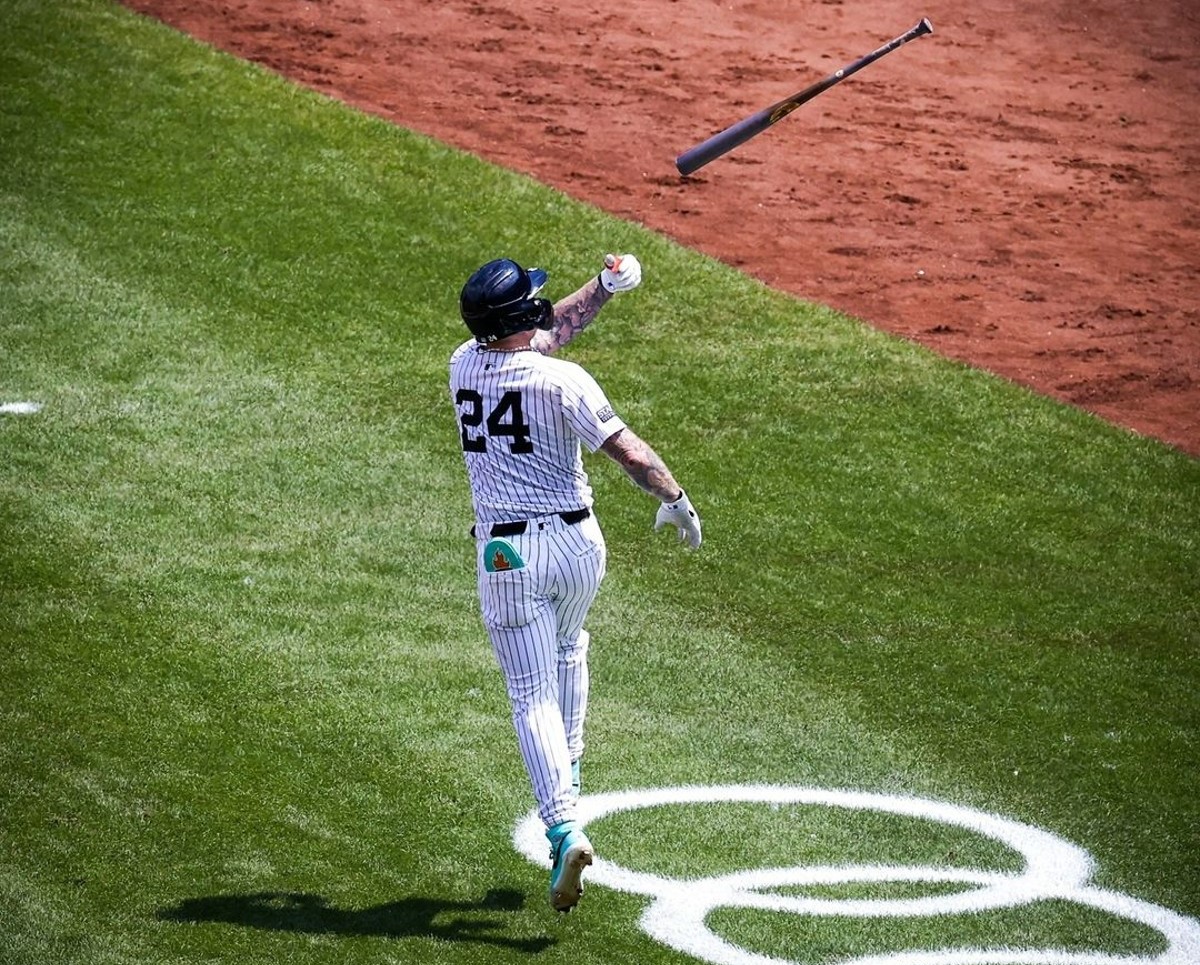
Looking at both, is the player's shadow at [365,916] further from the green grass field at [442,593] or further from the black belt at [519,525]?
the black belt at [519,525]

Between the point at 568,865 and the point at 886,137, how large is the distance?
10.9 metres

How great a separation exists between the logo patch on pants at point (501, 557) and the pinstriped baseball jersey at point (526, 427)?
10 centimetres

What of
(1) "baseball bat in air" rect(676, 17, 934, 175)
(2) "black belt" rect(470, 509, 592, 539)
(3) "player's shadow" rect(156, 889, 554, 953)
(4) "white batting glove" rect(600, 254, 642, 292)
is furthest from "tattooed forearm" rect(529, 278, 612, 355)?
(3) "player's shadow" rect(156, 889, 554, 953)

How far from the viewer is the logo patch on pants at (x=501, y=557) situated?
5703 mm

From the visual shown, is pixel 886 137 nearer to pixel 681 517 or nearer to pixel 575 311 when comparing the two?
Answer: pixel 575 311

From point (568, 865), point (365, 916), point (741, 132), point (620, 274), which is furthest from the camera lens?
point (741, 132)

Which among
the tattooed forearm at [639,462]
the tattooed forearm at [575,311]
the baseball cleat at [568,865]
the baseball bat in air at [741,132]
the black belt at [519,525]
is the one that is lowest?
the baseball cleat at [568,865]

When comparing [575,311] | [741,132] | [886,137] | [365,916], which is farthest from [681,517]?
[886,137]

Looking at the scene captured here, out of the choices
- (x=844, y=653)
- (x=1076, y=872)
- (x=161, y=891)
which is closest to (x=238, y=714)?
(x=161, y=891)

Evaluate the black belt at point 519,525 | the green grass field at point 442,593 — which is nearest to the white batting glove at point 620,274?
the black belt at point 519,525

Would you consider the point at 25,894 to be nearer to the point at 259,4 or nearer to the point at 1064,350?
the point at 1064,350

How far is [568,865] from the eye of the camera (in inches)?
213

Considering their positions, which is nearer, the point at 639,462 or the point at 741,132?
the point at 639,462

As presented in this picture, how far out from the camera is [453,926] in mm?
5684
